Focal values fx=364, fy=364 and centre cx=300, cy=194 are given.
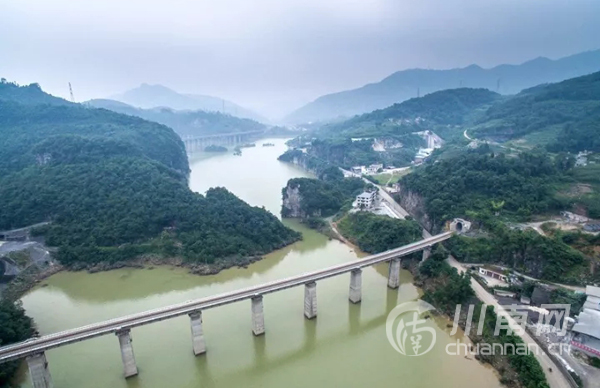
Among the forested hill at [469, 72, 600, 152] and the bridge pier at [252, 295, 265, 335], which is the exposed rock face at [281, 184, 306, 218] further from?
the forested hill at [469, 72, 600, 152]

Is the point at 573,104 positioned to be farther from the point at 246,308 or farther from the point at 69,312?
the point at 69,312

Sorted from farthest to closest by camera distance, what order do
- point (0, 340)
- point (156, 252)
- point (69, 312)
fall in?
point (156, 252)
point (69, 312)
point (0, 340)

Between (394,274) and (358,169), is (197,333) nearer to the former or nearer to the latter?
(394,274)

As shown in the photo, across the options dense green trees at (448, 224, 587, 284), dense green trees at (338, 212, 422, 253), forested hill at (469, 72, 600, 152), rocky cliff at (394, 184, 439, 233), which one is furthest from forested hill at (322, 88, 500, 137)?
dense green trees at (448, 224, 587, 284)

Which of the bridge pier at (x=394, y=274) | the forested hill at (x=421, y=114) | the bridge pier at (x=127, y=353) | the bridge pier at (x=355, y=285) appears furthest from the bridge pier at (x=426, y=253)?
the forested hill at (x=421, y=114)

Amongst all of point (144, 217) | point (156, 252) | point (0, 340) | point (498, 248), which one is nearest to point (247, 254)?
point (156, 252)

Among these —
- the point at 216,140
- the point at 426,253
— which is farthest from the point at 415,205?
the point at 216,140
